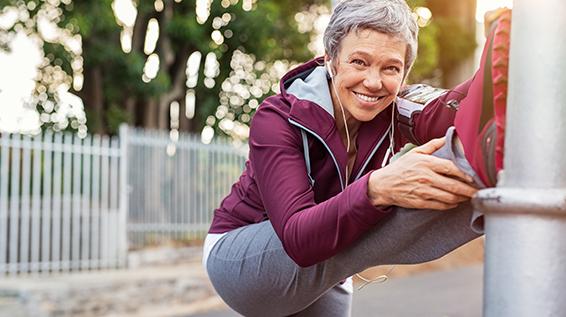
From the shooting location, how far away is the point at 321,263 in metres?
1.93

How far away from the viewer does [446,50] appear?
20.5 meters

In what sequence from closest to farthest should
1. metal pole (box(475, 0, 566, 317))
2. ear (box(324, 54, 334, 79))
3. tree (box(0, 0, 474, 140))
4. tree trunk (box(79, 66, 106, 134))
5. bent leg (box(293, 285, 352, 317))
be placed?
1. metal pole (box(475, 0, 566, 317))
2. ear (box(324, 54, 334, 79))
3. bent leg (box(293, 285, 352, 317))
4. tree (box(0, 0, 474, 140))
5. tree trunk (box(79, 66, 106, 134))

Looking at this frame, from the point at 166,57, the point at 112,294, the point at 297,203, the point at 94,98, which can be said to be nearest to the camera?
the point at 297,203

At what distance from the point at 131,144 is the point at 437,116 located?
9024 mm

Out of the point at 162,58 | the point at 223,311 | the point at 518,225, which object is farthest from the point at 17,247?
the point at 518,225

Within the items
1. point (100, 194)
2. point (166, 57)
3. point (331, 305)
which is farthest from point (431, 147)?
point (166, 57)

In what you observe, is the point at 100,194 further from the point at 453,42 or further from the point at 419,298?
the point at 453,42

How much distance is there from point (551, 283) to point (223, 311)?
26.2ft

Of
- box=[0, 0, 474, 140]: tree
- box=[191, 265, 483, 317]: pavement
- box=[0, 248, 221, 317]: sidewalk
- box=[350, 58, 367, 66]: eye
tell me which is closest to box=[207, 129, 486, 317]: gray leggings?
box=[350, 58, 367, 66]: eye

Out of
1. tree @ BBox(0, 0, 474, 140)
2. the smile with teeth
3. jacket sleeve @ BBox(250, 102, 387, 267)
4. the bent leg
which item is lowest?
the bent leg

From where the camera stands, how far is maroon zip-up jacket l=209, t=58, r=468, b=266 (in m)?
1.65

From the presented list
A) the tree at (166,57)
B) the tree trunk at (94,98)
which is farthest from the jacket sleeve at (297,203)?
the tree trunk at (94,98)

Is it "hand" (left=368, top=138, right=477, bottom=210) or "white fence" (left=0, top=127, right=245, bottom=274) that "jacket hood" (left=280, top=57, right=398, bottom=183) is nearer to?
"hand" (left=368, top=138, right=477, bottom=210)

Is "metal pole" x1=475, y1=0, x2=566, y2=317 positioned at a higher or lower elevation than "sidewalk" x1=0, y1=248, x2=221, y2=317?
higher
